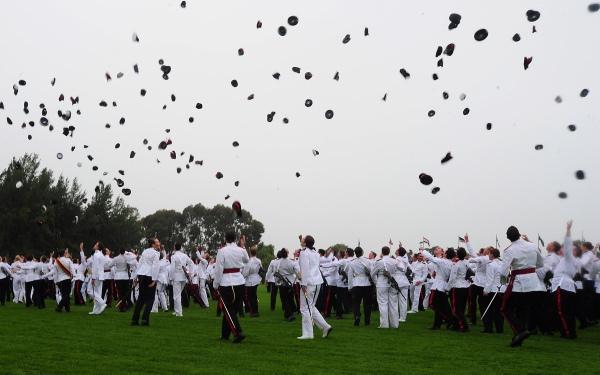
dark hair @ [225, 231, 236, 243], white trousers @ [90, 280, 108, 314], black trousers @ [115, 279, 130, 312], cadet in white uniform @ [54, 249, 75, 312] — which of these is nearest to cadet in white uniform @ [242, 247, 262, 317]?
black trousers @ [115, 279, 130, 312]

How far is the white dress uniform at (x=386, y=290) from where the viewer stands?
1867 centimetres

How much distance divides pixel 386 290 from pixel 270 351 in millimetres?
6710

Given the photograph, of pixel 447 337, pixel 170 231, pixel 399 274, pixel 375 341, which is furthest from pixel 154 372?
pixel 170 231

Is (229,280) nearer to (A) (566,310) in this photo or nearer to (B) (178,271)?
(A) (566,310)

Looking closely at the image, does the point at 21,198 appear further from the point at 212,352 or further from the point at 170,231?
the point at 212,352

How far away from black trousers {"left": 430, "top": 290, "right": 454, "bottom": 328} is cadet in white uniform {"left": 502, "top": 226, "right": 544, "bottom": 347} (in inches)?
170

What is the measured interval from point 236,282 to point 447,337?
17.9 ft

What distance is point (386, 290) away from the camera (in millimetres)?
18719

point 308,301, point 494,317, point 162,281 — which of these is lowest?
point 494,317

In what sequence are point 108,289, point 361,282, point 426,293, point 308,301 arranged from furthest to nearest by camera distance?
point 426,293, point 108,289, point 361,282, point 308,301

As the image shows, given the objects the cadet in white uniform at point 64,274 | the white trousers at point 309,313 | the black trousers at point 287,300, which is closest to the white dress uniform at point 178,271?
the cadet in white uniform at point 64,274

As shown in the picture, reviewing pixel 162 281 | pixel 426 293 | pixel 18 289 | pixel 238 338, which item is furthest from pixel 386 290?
pixel 18 289

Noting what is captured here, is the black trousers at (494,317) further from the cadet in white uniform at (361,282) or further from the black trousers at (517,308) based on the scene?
the black trousers at (517,308)

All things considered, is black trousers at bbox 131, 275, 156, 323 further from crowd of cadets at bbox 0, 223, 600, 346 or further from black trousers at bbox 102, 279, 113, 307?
black trousers at bbox 102, 279, 113, 307
